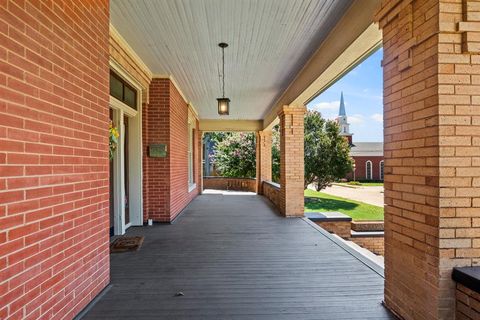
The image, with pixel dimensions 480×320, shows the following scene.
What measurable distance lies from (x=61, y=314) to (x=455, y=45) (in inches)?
128

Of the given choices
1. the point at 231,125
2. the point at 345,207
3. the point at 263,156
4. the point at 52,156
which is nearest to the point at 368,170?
the point at 345,207

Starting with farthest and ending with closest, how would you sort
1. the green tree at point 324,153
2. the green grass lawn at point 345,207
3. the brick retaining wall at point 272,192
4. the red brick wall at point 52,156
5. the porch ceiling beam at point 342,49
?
the green tree at point 324,153 → the green grass lawn at point 345,207 → the brick retaining wall at point 272,192 → the porch ceiling beam at point 342,49 → the red brick wall at point 52,156

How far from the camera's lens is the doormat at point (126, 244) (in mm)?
4066

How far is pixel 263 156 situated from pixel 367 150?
1314 inches

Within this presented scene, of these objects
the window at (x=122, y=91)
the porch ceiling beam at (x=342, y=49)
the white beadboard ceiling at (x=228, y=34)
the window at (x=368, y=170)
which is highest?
the white beadboard ceiling at (x=228, y=34)

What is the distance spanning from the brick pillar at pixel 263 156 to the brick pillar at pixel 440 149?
9703 millimetres

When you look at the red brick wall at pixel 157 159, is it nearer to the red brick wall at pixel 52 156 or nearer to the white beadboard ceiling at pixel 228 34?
the white beadboard ceiling at pixel 228 34

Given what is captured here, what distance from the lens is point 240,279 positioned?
10.0 feet

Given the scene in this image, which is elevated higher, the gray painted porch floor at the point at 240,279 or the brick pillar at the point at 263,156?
the brick pillar at the point at 263,156

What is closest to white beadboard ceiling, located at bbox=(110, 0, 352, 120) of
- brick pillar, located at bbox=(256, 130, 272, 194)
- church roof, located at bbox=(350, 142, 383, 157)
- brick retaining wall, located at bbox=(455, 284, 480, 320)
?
brick retaining wall, located at bbox=(455, 284, 480, 320)

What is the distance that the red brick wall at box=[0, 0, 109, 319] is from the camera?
5.22 ft

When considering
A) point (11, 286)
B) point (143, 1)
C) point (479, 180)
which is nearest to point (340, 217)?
point (479, 180)

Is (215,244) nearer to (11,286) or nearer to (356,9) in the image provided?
(11,286)

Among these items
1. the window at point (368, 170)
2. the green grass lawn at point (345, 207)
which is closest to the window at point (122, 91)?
the green grass lawn at point (345, 207)
